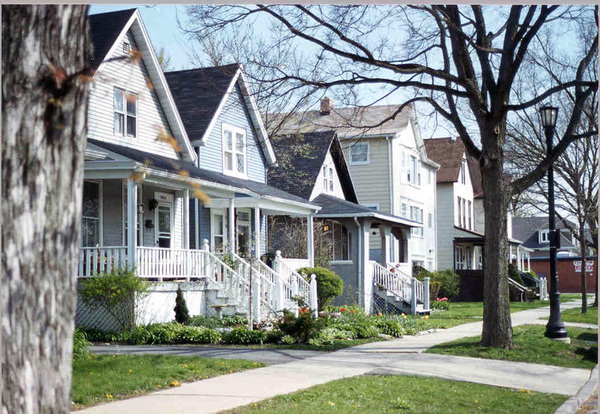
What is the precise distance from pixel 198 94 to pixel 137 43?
12.9 ft

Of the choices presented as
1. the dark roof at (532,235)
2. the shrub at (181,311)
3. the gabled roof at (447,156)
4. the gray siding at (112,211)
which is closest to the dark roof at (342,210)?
the gray siding at (112,211)

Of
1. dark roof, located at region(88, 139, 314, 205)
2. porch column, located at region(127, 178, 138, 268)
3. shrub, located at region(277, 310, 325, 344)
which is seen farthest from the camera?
dark roof, located at region(88, 139, 314, 205)

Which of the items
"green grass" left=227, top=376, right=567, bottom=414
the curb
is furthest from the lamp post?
"green grass" left=227, top=376, right=567, bottom=414

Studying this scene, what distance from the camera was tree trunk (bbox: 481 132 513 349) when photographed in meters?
13.9

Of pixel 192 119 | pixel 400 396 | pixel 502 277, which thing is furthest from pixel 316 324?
pixel 192 119

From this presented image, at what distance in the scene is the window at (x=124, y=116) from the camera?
19.3 meters

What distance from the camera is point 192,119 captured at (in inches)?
898

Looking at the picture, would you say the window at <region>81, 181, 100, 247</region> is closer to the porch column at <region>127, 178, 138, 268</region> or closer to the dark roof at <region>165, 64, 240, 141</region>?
the porch column at <region>127, 178, 138, 268</region>

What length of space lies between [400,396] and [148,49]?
13900mm

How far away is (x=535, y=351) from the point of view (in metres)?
13.6

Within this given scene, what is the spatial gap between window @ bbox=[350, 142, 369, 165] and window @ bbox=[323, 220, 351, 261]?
19.9 ft

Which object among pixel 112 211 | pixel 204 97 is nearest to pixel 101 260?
pixel 112 211

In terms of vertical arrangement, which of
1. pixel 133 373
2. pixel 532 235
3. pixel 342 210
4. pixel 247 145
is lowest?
pixel 133 373

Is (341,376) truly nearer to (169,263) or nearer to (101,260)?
(101,260)
